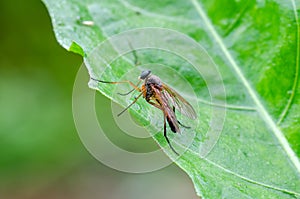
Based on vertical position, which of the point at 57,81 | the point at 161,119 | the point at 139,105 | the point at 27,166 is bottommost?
the point at 27,166

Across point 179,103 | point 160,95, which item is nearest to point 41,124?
point 160,95

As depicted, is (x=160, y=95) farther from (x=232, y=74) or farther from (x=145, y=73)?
(x=232, y=74)

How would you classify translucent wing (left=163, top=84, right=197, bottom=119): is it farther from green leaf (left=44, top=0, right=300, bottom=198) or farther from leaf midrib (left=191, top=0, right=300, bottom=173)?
leaf midrib (left=191, top=0, right=300, bottom=173)

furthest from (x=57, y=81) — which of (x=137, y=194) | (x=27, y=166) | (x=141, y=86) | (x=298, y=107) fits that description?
(x=298, y=107)

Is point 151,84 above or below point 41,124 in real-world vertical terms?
above

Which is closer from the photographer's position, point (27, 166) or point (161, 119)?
point (161, 119)

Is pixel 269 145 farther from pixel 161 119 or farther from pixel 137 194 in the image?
pixel 137 194
